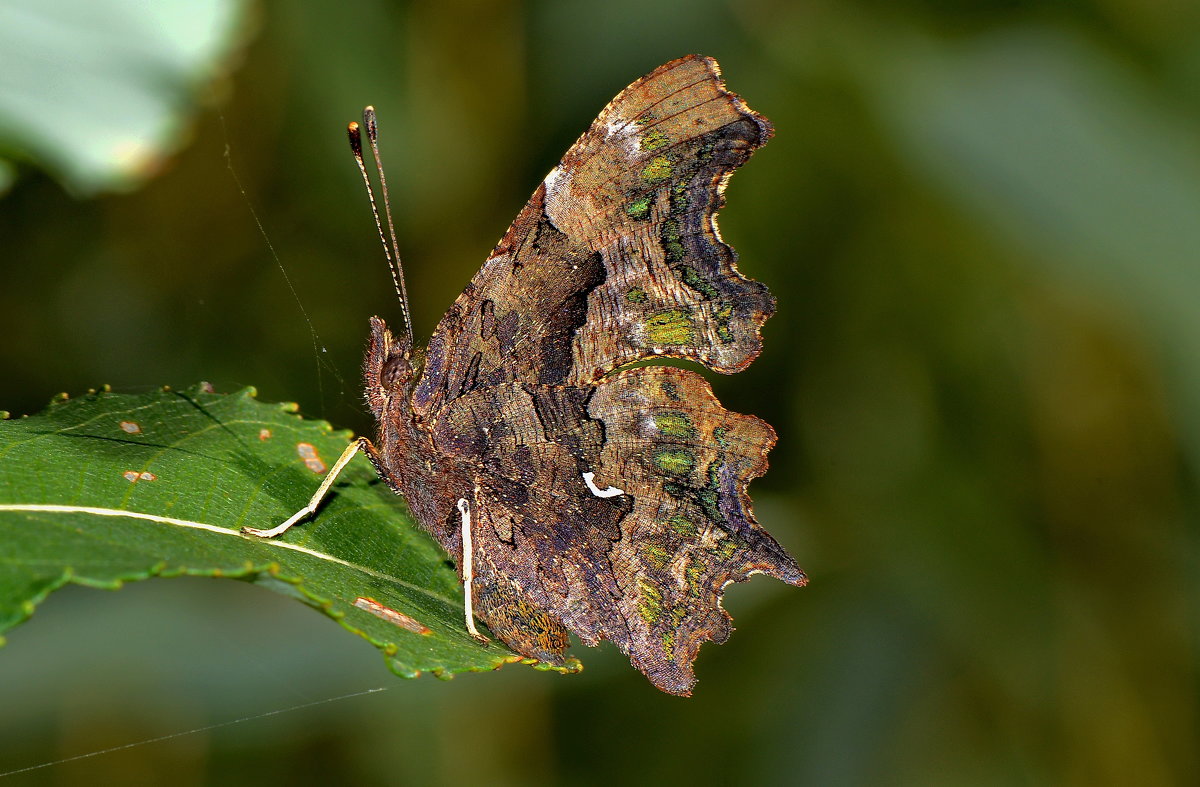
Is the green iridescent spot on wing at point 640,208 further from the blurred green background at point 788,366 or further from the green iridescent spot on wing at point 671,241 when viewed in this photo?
the blurred green background at point 788,366

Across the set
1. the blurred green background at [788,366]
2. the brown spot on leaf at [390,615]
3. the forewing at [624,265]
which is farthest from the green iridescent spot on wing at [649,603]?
the blurred green background at [788,366]

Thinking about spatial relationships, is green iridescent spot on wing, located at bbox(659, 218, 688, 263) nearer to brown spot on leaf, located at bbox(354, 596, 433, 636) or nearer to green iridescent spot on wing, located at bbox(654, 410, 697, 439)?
green iridescent spot on wing, located at bbox(654, 410, 697, 439)

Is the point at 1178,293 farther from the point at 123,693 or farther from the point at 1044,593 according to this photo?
the point at 123,693

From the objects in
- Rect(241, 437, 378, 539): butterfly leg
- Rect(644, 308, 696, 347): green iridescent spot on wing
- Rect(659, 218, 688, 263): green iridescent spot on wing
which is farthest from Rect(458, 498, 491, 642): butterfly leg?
Rect(659, 218, 688, 263): green iridescent spot on wing

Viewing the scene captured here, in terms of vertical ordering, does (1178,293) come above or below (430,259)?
above

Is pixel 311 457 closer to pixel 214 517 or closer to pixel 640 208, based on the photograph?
pixel 214 517

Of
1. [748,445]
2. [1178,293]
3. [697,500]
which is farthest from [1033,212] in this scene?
[697,500]
